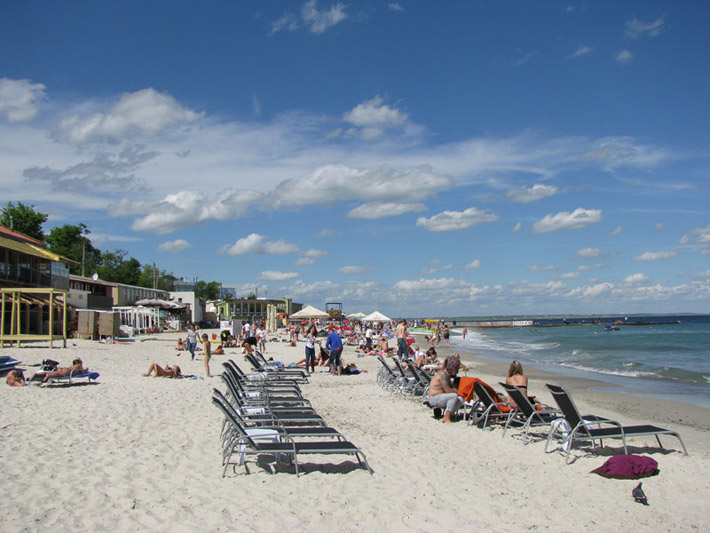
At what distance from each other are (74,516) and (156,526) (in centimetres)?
71

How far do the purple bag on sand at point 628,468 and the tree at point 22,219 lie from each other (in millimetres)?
56845

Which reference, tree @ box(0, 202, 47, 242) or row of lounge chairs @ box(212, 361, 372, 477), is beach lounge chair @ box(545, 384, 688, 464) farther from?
tree @ box(0, 202, 47, 242)

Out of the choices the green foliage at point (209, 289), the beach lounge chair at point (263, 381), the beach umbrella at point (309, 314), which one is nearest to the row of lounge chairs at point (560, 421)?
the beach lounge chair at point (263, 381)

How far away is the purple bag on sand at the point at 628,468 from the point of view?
19.9ft

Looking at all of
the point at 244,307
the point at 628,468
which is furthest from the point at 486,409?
the point at 244,307

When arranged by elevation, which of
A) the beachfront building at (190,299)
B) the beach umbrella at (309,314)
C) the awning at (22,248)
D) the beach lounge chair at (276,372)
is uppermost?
the awning at (22,248)

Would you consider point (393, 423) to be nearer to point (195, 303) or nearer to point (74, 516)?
point (74, 516)

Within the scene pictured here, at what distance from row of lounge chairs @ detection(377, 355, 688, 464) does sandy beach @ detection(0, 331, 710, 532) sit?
0.79 feet

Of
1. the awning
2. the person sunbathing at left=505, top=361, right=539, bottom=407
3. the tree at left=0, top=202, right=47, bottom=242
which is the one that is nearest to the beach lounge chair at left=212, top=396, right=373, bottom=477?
the person sunbathing at left=505, top=361, right=539, bottom=407

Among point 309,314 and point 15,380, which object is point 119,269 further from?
point 15,380

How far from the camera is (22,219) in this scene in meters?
53.2

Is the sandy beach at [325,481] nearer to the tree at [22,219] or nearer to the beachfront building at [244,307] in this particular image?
the tree at [22,219]

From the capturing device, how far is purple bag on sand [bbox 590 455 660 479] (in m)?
6.07

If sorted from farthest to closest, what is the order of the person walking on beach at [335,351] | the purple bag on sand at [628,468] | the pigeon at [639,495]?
1. the person walking on beach at [335,351]
2. the purple bag on sand at [628,468]
3. the pigeon at [639,495]
